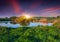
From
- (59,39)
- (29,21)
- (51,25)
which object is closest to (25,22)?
(29,21)

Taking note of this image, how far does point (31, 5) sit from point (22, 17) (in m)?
0.26

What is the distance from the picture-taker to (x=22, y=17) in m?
2.63

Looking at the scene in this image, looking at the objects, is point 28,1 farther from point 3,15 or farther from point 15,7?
point 3,15

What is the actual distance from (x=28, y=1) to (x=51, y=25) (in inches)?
22.7

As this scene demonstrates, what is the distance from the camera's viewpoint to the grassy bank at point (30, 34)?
8.29 feet

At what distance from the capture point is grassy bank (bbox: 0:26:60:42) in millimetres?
2527

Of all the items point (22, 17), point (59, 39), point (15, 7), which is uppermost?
point (15, 7)

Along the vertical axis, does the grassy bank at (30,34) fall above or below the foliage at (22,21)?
below

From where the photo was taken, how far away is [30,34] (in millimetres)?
2561

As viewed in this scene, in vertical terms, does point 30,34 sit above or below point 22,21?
below

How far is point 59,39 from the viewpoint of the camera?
2535 millimetres

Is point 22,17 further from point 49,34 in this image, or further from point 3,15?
point 49,34

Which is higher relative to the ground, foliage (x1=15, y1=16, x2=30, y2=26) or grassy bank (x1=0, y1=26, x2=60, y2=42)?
foliage (x1=15, y1=16, x2=30, y2=26)

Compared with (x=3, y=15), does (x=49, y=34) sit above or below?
below
